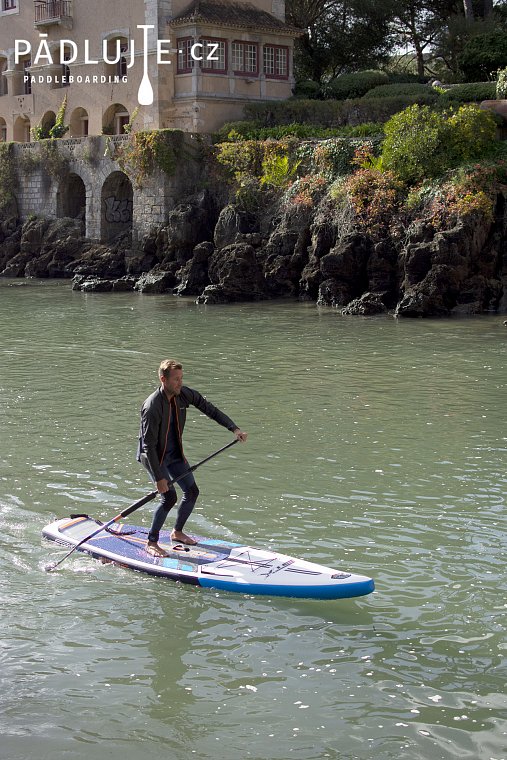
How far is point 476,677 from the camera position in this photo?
7.22 m

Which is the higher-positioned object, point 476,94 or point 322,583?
point 476,94

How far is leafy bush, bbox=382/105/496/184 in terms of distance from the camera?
2986cm

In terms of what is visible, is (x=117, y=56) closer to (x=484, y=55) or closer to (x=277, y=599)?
(x=484, y=55)

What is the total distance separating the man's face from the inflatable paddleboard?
1453 millimetres

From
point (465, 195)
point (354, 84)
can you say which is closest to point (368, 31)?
point (354, 84)

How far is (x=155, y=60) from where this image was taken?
41.8 metres

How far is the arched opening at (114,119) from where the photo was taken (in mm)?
46656

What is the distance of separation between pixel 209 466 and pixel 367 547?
3423 mm

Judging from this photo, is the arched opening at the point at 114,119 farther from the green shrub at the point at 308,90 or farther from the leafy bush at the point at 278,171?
the leafy bush at the point at 278,171

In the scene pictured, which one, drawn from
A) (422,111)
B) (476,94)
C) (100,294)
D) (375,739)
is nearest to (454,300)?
(422,111)

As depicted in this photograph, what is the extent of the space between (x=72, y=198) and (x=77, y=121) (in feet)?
17.0

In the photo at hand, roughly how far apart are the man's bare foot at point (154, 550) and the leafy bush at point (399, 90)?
2893cm

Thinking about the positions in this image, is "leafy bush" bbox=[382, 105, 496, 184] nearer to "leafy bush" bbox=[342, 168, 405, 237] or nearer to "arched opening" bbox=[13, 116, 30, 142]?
"leafy bush" bbox=[342, 168, 405, 237]

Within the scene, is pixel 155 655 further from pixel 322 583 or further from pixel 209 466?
pixel 209 466
